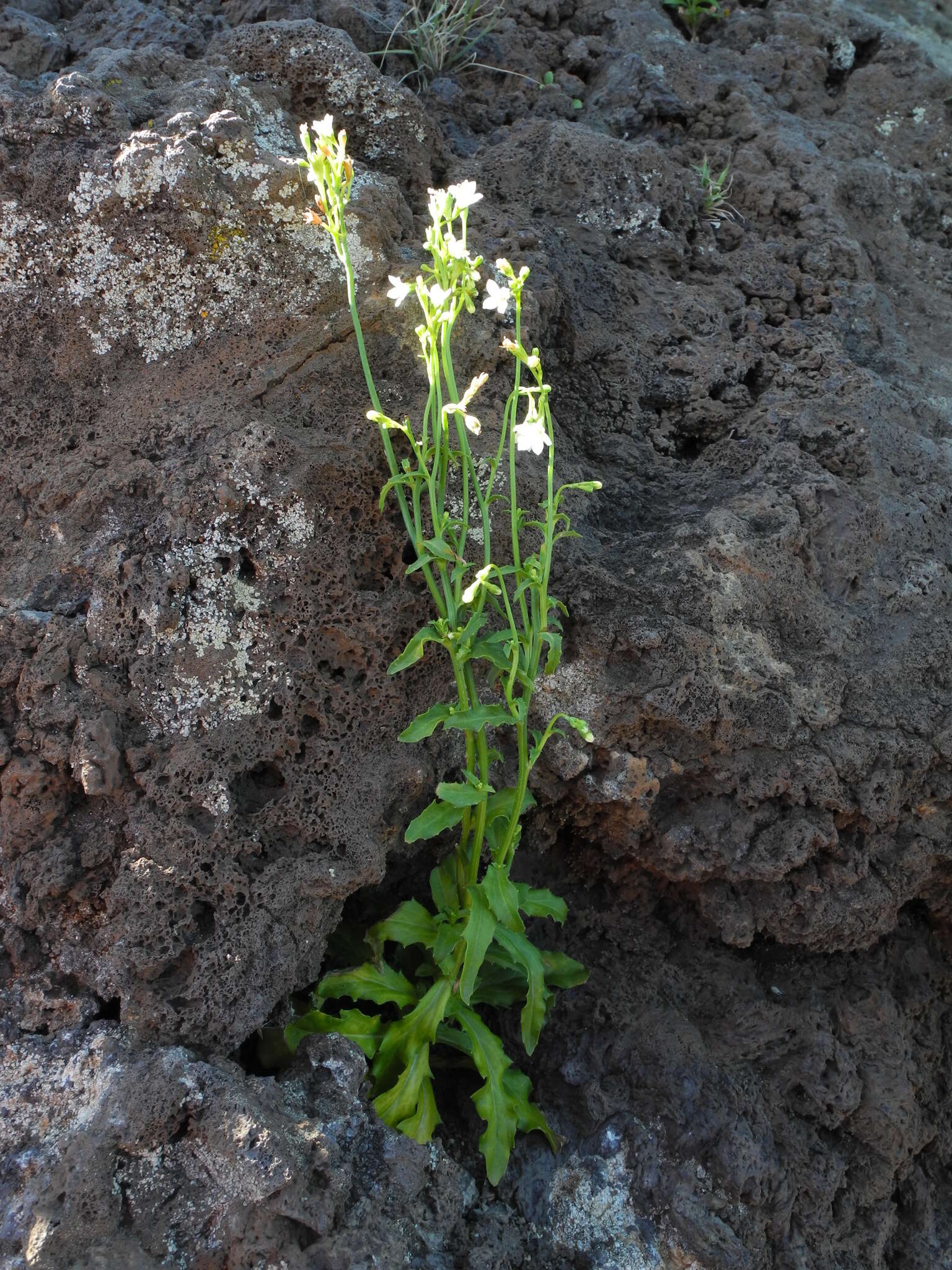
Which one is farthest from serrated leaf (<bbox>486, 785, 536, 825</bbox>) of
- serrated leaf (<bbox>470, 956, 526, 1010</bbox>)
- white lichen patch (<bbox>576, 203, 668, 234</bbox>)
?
white lichen patch (<bbox>576, 203, 668, 234</bbox>)

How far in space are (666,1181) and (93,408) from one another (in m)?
2.40

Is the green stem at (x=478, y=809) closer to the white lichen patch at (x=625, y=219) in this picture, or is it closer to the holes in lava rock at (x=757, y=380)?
the holes in lava rock at (x=757, y=380)

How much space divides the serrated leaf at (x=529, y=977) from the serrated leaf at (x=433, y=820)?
28 cm

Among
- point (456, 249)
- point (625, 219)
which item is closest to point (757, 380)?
point (625, 219)

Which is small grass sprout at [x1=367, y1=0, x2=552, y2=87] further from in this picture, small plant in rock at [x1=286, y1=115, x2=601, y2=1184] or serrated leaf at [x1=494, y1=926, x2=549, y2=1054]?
→ serrated leaf at [x1=494, y1=926, x2=549, y2=1054]

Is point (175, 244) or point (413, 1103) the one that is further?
point (175, 244)

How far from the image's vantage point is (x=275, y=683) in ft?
7.78

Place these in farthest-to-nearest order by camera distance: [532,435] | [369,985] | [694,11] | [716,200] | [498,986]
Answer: [694,11]
[716,200]
[498,986]
[369,985]
[532,435]

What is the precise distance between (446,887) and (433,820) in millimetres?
306

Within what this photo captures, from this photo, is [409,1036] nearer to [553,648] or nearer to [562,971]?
[562,971]

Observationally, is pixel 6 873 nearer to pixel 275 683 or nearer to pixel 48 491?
pixel 275 683

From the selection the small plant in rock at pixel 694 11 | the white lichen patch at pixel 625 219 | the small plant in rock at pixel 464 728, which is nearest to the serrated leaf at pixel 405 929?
the small plant in rock at pixel 464 728

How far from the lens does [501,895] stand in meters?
2.20

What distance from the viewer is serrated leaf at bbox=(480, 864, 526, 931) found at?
2.19 metres
